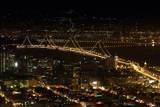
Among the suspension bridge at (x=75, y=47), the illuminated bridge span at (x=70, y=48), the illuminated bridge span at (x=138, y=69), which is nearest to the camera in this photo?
the illuminated bridge span at (x=138, y=69)

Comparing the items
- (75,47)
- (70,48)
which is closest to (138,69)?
(70,48)

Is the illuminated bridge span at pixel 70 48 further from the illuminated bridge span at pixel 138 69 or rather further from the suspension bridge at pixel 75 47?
the illuminated bridge span at pixel 138 69

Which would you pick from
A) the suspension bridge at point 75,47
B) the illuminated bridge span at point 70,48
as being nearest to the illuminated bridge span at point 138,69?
the suspension bridge at point 75,47

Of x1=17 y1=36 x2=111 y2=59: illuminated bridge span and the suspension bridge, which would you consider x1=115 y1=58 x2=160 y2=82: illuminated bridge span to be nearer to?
the suspension bridge

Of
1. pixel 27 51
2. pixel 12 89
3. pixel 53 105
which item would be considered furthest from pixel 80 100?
pixel 27 51

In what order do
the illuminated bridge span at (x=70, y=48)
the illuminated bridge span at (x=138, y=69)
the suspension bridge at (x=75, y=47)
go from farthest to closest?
1. the illuminated bridge span at (x=70, y=48)
2. the suspension bridge at (x=75, y=47)
3. the illuminated bridge span at (x=138, y=69)

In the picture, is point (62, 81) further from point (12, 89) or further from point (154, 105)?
point (154, 105)

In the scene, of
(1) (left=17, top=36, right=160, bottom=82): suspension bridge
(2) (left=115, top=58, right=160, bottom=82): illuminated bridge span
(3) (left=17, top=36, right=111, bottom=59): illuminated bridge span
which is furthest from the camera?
(3) (left=17, top=36, right=111, bottom=59): illuminated bridge span

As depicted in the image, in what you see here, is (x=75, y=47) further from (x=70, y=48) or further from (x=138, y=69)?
(x=138, y=69)

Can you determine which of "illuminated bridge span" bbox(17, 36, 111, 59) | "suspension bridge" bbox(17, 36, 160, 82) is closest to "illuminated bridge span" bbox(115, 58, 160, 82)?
"suspension bridge" bbox(17, 36, 160, 82)

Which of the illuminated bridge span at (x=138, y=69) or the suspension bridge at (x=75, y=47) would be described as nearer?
the illuminated bridge span at (x=138, y=69)

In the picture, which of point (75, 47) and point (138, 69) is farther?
point (75, 47)

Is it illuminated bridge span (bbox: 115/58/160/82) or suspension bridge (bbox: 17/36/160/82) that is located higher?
suspension bridge (bbox: 17/36/160/82)

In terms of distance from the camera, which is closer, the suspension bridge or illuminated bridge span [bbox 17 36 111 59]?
the suspension bridge
